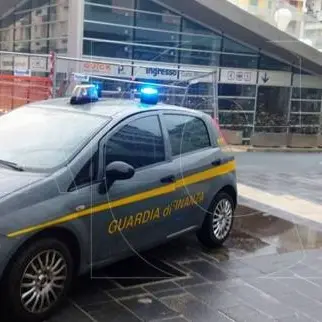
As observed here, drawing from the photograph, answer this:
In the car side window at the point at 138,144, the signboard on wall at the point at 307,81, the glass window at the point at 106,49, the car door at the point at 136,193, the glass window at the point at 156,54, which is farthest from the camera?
the signboard on wall at the point at 307,81

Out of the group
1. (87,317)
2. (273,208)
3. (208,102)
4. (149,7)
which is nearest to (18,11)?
(149,7)

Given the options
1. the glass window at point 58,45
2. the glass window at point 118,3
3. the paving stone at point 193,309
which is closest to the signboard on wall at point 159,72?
the glass window at point 118,3

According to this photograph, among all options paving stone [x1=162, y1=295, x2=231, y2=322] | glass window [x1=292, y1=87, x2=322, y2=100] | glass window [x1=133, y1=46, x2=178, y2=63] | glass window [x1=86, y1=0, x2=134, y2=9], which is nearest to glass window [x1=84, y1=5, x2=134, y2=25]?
glass window [x1=86, y1=0, x2=134, y2=9]

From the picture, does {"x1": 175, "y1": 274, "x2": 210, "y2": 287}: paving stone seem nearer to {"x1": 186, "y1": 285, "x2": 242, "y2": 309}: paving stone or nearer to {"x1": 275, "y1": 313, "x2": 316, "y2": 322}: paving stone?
{"x1": 186, "y1": 285, "x2": 242, "y2": 309}: paving stone

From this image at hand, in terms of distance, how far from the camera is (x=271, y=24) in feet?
73.1

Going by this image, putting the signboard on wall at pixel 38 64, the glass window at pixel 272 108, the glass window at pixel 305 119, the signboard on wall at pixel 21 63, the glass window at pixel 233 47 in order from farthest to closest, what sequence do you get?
the glass window at pixel 305 119
the glass window at pixel 233 47
the glass window at pixel 272 108
the signboard on wall at pixel 21 63
the signboard on wall at pixel 38 64

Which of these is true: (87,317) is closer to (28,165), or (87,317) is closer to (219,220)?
(28,165)

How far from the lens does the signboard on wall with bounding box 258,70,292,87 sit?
24438mm

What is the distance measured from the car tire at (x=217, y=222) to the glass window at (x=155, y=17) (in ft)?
51.7

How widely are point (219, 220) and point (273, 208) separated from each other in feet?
8.81

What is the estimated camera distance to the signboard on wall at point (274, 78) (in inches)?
962

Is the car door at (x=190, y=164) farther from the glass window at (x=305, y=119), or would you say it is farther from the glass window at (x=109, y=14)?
the glass window at (x=305, y=119)

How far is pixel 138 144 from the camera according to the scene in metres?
5.35

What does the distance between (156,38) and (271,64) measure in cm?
550
